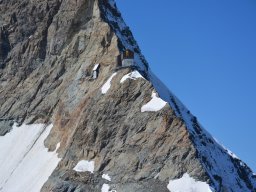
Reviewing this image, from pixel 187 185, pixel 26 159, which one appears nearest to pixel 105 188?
pixel 187 185

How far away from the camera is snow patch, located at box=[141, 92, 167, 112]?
224 ft

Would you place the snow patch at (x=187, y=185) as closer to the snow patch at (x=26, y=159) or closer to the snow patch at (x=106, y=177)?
the snow patch at (x=106, y=177)

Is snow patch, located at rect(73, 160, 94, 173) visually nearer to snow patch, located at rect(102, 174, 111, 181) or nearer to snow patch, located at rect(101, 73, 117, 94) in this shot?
snow patch, located at rect(102, 174, 111, 181)

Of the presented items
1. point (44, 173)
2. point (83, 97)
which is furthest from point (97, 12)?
point (44, 173)

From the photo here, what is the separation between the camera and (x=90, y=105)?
74.2 meters

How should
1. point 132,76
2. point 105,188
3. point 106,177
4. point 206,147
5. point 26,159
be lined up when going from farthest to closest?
1. point 26,159
2. point 132,76
3. point 206,147
4. point 106,177
5. point 105,188

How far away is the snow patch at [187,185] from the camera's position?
200 ft

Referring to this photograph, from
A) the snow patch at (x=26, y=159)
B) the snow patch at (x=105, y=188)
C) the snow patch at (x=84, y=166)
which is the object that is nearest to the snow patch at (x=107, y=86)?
the snow patch at (x=84, y=166)

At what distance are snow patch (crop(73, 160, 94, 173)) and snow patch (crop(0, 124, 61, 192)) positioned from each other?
459cm

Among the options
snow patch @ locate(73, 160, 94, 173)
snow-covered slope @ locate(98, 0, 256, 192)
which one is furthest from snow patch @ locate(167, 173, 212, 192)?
snow patch @ locate(73, 160, 94, 173)

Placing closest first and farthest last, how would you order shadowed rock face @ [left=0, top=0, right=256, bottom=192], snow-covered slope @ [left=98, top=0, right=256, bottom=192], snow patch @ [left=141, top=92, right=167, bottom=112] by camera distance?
shadowed rock face @ [left=0, top=0, right=256, bottom=192] → snow-covered slope @ [left=98, top=0, right=256, bottom=192] → snow patch @ [left=141, top=92, right=167, bottom=112]

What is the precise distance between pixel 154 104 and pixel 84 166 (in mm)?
10377

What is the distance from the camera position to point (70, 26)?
87812 mm

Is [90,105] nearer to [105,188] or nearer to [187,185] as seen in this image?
[105,188]
